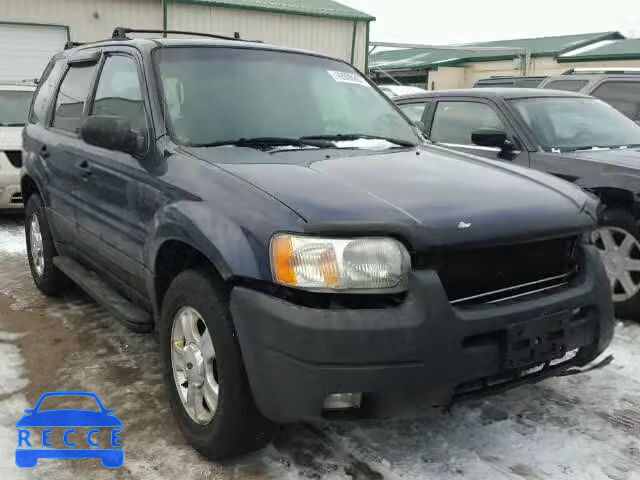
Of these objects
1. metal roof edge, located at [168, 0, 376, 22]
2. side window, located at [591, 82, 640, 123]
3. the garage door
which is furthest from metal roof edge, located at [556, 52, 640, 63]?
the garage door

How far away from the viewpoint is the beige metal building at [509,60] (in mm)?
23953

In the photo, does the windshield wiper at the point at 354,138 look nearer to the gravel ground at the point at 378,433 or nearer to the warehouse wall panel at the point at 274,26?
the gravel ground at the point at 378,433

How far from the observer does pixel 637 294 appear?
4.46 m

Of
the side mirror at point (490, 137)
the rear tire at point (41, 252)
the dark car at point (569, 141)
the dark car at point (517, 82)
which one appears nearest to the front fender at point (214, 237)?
the rear tire at point (41, 252)

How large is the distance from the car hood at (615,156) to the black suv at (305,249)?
169 centimetres

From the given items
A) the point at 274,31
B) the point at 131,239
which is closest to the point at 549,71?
the point at 274,31

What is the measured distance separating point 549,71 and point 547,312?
25.8 meters

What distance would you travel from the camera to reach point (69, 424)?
311 centimetres

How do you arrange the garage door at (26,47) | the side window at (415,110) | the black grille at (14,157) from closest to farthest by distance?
the side window at (415,110) → the black grille at (14,157) → the garage door at (26,47)

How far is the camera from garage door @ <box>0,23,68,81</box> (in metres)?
15.8

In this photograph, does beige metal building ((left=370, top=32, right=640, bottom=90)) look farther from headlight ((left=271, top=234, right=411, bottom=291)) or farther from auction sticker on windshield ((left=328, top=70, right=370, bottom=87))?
headlight ((left=271, top=234, right=411, bottom=291))

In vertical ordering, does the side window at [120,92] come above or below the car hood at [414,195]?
above

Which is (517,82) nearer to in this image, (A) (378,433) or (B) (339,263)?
(A) (378,433)

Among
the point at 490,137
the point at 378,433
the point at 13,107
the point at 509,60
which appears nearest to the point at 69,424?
the point at 378,433
